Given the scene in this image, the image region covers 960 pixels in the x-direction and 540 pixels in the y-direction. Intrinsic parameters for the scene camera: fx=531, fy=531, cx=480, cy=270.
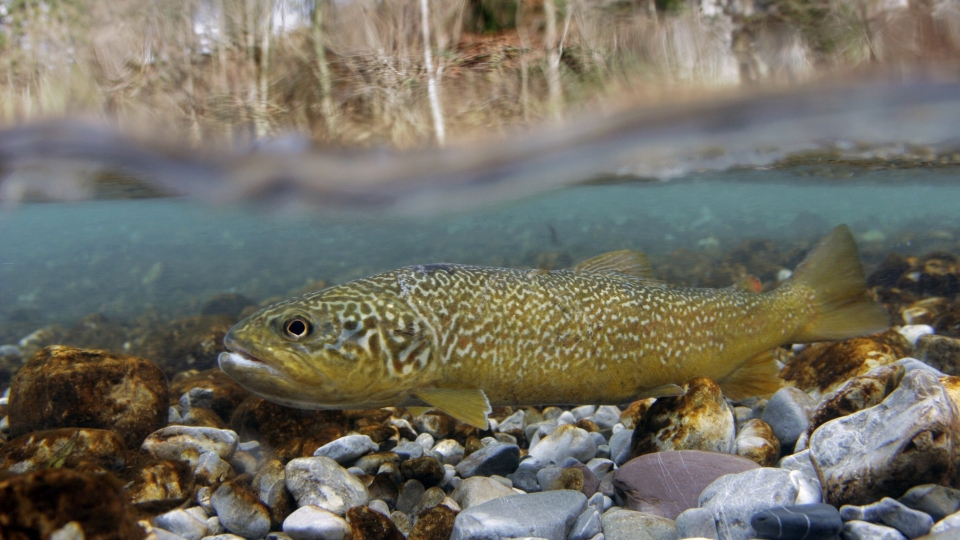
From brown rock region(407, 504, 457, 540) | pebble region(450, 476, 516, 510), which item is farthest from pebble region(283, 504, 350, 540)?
pebble region(450, 476, 516, 510)

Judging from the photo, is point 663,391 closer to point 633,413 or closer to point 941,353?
point 633,413

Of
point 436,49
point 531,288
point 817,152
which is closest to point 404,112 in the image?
point 436,49

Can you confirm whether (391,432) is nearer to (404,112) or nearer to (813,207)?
(404,112)

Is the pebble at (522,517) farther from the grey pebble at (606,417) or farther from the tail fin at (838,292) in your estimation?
the tail fin at (838,292)

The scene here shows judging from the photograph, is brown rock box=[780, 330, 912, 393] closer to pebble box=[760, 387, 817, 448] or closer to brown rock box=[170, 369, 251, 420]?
pebble box=[760, 387, 817, 448]

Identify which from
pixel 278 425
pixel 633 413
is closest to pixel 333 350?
pixel 278 425
